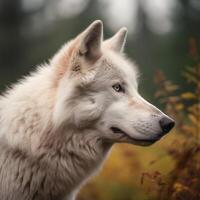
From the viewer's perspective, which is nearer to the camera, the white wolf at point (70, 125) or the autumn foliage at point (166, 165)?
the white wolf at point (70, 125)

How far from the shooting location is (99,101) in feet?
17.5

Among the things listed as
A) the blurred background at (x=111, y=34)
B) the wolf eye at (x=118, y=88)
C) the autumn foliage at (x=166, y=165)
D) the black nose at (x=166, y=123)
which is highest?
the wolf eye at (x=118, y=88)

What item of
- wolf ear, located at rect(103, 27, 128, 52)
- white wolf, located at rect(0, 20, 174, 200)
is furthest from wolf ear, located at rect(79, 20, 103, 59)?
wolf ear, located at rect(103, 27, 128, 52)

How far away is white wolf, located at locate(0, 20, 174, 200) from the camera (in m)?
5.29

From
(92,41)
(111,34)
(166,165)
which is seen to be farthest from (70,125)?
(111,34)

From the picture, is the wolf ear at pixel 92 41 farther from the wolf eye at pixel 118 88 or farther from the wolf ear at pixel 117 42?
the wolf ear at pixel 117 42

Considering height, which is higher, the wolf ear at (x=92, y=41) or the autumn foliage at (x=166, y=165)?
the wolf ear at (x=92, y=41)

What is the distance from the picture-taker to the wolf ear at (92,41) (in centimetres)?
536

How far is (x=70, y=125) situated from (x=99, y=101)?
32 centimetres

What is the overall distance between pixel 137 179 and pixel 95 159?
3217 millimetres

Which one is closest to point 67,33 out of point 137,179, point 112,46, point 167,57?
point 167,57

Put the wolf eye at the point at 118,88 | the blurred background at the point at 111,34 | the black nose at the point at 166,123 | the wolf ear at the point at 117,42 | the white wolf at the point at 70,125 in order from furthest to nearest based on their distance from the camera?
1. the blurred background at the point at 111,34
2. the wolf ear at the point at 117,42
3. the wolf eye at the point at 118,88
4. the white wolf at the point at 70,125
5. the black nose at the point at 166,123

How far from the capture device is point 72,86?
5.32 metres

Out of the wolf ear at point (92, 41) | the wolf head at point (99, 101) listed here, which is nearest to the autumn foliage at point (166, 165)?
the wolf head at point (99, 101)
